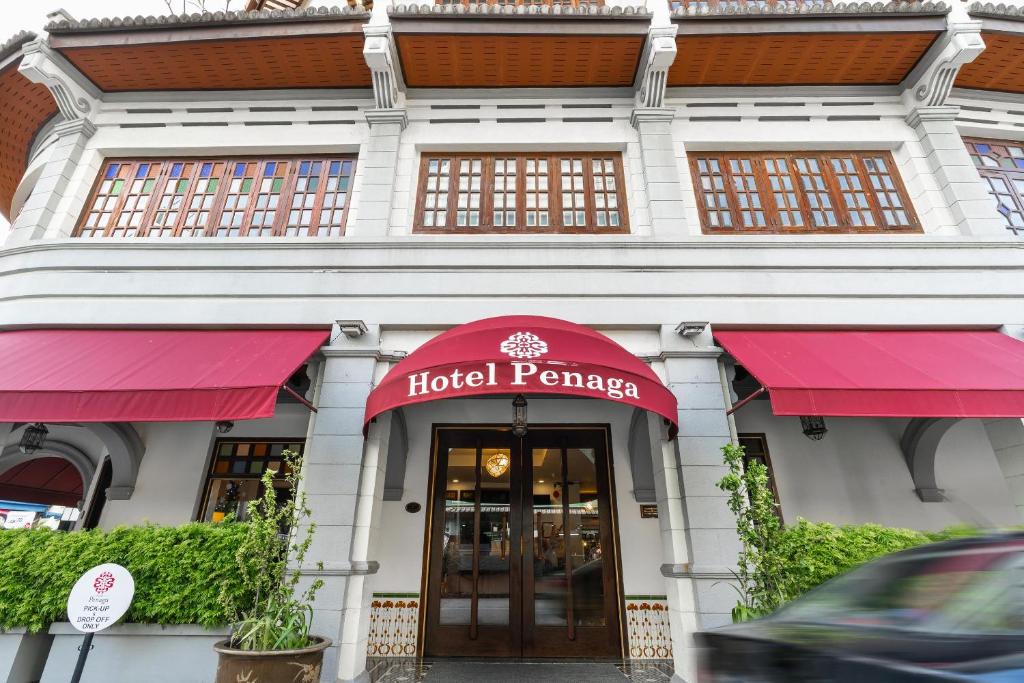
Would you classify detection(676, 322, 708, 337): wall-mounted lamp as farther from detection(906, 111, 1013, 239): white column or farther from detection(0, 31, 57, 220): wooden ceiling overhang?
detection(0, 31, 57, 220): wooden ceiling overhang

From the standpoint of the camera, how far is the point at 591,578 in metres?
7.91

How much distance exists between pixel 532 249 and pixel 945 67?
7.87 m

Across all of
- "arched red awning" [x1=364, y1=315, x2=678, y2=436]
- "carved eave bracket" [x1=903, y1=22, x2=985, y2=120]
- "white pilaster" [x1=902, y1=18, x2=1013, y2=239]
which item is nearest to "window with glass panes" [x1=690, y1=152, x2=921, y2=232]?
"white pilaster" [x1=902, y1=18, x2=1013, y2=239]

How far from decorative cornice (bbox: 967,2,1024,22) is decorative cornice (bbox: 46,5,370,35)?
10543mm

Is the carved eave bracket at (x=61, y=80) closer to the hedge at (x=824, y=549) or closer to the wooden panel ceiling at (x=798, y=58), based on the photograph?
the wooden panel ceiling at (x=798, y=58)

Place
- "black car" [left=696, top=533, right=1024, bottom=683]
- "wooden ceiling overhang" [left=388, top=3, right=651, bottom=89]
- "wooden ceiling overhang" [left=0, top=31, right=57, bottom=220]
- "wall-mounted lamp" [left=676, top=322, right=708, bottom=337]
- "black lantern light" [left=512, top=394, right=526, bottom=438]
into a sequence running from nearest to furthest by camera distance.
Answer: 1. "black car" [left=696, top=533, right=1024, bottom=683]
2. "black lantern light" [left=512, top=394, right=526, bottom=438]
3. "wall-mounted lamp" [left=676, top=322, right=708, bottom=337]
4. "wooden ceiling overhang" [left=388, top=3, right=651, bottom=89]
5. "wooden ceiling overhang" [left=0, top=31, right=57, bottom=220]

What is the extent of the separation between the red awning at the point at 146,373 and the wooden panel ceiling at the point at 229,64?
5.05 m

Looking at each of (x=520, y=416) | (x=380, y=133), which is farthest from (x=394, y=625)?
(x=380, y=133)

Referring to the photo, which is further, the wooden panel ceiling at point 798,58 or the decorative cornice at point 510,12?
the wooden panel ceiling at point 798,58

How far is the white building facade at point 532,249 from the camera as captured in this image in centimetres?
730

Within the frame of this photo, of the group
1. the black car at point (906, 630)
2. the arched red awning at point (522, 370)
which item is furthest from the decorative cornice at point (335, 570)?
the black car at point (906, 630)

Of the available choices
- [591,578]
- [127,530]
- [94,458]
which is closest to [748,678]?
[591,578]

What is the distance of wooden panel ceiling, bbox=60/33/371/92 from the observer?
8453mm

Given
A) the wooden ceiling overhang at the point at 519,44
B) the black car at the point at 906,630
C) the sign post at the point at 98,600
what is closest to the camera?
the black car at the point at 906,630
